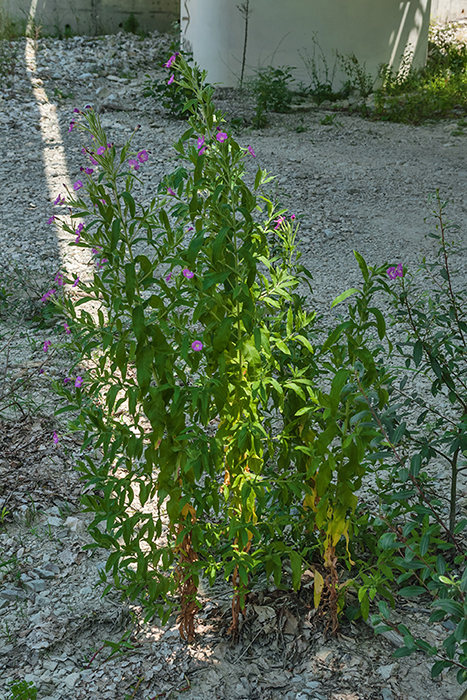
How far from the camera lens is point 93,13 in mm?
10875

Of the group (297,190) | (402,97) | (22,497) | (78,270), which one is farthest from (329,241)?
(402,97)

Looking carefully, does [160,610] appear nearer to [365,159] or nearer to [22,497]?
[22,497]

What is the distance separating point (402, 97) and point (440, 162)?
8.12 ft

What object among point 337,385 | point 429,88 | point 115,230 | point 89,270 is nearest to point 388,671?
point 337,385

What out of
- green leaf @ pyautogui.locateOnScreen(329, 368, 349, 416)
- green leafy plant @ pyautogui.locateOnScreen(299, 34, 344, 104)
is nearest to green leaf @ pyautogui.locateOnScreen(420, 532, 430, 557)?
green leaf @ pyautogui.locateOnScreen(329, 368, 349, 416)

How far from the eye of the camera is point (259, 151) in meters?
6.69

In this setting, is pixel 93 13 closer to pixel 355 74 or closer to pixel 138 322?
pixel 355 74

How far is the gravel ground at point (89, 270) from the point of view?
5.73 ft

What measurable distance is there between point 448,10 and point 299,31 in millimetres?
4911

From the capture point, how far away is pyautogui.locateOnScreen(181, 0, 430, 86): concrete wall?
27.3 ft

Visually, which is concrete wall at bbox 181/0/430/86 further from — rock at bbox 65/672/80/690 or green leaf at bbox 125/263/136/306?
rock at bbox 65/672/80/690

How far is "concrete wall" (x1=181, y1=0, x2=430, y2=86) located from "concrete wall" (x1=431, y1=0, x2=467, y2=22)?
9.02ft

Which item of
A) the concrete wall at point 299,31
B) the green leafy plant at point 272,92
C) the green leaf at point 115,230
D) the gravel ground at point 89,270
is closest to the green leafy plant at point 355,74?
the concrete wall at point 299,31

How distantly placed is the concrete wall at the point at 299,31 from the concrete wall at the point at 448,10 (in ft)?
9.02
